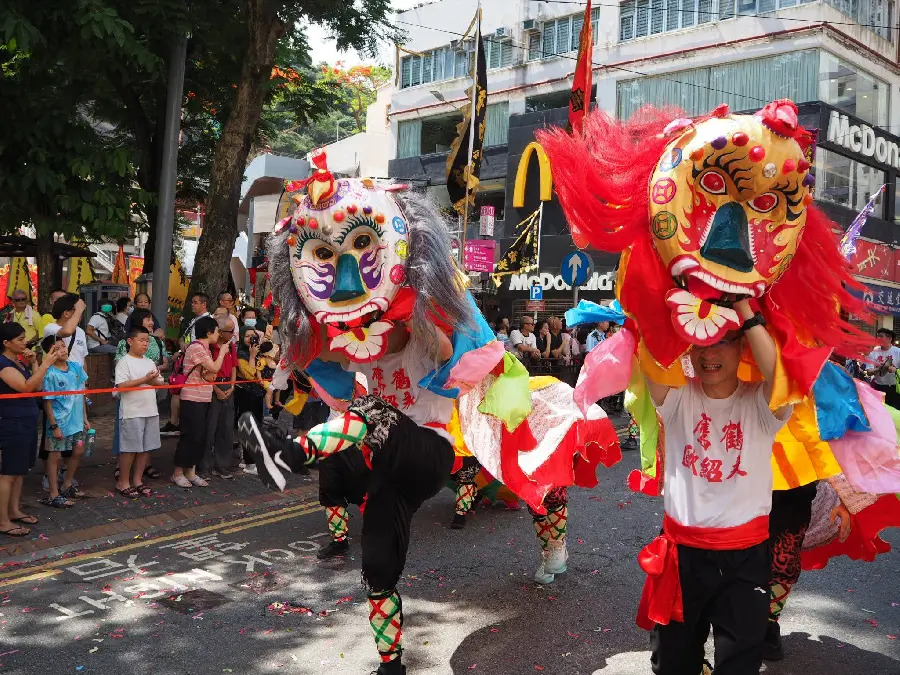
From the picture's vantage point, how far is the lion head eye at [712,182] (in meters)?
2.81

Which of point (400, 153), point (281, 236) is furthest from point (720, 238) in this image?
point (400, 153)

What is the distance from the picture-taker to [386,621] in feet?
11.1

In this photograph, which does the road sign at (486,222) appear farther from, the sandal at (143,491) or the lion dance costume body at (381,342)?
the lion dance costume body at (381,342)

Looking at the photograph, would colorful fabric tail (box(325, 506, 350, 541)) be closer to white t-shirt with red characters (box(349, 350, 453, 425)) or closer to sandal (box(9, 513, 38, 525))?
white t-shirt with red characters (box(349, 350, 453, 425))

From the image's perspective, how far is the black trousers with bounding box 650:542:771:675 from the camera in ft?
A: 8.87

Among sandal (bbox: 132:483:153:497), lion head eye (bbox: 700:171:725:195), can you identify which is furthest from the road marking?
lion head eye (bbox: 700:171:725:195)

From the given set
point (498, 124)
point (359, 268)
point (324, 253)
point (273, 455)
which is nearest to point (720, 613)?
point (273, 455)

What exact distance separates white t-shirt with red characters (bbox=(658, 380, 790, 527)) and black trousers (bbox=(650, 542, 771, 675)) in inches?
4.9

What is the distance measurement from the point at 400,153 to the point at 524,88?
19.2 feet

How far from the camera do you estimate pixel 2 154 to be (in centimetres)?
812

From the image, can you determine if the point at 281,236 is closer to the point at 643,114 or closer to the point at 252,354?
the point at 643,114

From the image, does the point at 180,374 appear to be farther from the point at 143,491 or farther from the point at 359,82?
the point at 359,82

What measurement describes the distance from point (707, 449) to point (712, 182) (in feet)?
3.09

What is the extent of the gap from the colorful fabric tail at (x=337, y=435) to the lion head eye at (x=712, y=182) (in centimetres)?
155
